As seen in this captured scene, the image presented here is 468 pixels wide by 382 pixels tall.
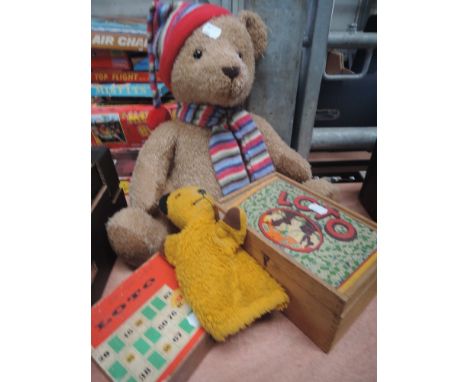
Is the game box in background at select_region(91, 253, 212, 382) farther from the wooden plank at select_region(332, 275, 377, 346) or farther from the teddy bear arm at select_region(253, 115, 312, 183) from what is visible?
the teddy bear arm at select_region(253, 115, 312, 183)

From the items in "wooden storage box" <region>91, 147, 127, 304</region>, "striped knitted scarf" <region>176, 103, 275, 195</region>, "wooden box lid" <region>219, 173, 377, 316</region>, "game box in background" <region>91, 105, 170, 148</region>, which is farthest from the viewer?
"game box in background" <region>91, 105, 170, 148</region>

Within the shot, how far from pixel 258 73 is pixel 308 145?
256 millimetres

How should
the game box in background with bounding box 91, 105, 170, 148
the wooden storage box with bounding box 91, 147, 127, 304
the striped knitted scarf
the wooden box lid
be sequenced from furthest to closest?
the game box in background with bounding box 91, 105, 170, 148
the striped knitted scarf
the wooden storage box with bounding box 91, 147, 127, 304
the wooden box lid

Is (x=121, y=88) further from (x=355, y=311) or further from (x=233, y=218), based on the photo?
(x=355, y=311)

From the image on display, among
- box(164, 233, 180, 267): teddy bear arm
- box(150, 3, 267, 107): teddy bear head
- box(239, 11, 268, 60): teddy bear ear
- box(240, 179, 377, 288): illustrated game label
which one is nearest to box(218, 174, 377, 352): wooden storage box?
box(240, 179, 377, 288): illustrated game label

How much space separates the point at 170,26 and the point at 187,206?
33 cm

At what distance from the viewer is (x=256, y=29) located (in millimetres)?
506

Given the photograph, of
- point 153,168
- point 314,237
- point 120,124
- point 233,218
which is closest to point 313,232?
point 314,237

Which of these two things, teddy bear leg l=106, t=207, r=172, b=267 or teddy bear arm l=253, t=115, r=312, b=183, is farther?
teddy bear arm l=253, t=115, r=312, b=183

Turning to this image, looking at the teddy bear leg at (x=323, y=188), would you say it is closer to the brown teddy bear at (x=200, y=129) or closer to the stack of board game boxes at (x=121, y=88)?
the brown teddy bear at (x=200, y=129)

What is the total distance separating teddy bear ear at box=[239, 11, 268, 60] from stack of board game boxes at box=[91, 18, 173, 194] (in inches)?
10.0

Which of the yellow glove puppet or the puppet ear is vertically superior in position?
the puppet ear

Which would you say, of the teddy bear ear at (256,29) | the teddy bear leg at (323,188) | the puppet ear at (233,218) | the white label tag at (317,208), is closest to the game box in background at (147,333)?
the puppet ear at (233,218)

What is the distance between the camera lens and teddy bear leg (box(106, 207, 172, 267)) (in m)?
0.46
